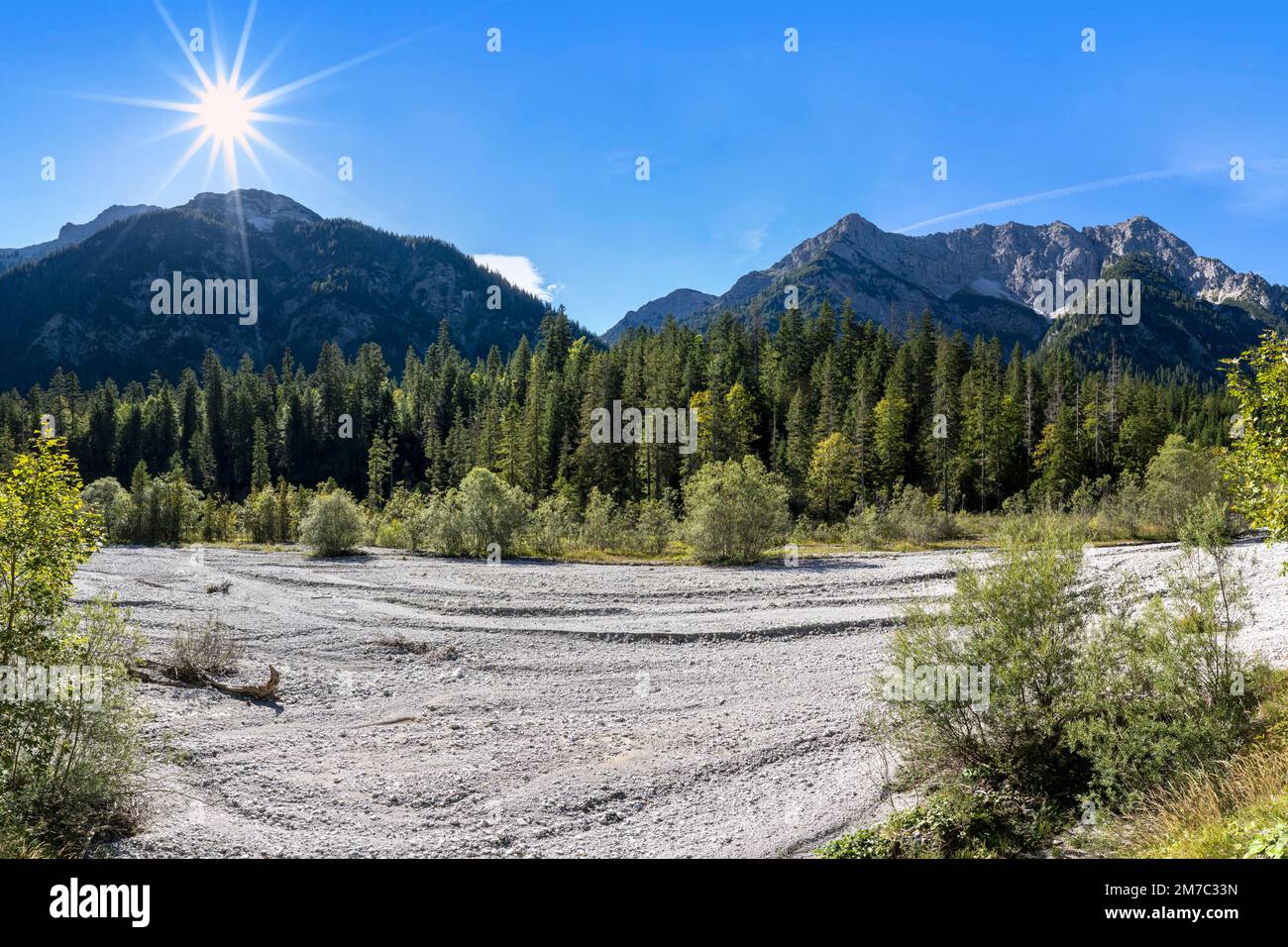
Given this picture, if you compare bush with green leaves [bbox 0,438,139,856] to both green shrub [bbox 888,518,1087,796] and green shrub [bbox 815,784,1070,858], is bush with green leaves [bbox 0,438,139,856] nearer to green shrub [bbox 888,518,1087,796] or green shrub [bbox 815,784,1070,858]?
green shrub [bbox 815,784,1070,858]

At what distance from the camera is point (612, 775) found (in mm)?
10359

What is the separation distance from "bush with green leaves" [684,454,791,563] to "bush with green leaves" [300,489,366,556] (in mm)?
22020

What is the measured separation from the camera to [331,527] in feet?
135

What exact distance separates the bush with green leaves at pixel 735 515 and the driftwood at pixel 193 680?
74.9ft

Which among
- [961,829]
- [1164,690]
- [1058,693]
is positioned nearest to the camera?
[961,829]

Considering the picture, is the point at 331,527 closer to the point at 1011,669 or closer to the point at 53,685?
the point at 53,685

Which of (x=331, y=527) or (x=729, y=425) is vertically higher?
(x=729, y=425)

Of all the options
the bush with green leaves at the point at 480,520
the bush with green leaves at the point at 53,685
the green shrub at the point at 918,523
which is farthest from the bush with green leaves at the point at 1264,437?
the bush with green leaves at the point at 480,520

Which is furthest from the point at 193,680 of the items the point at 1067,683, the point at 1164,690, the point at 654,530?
the point at 654,530

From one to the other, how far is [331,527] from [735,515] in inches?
993

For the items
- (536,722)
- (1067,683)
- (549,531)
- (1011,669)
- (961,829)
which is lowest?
(536,722)

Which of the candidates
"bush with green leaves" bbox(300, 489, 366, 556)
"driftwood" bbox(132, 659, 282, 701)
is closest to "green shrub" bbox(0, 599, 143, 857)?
"driftwood" bbox(132, 659, 282, 701)

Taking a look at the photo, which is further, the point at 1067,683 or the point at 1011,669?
the point at 1067,683

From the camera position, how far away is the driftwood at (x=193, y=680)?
45.9 ft
